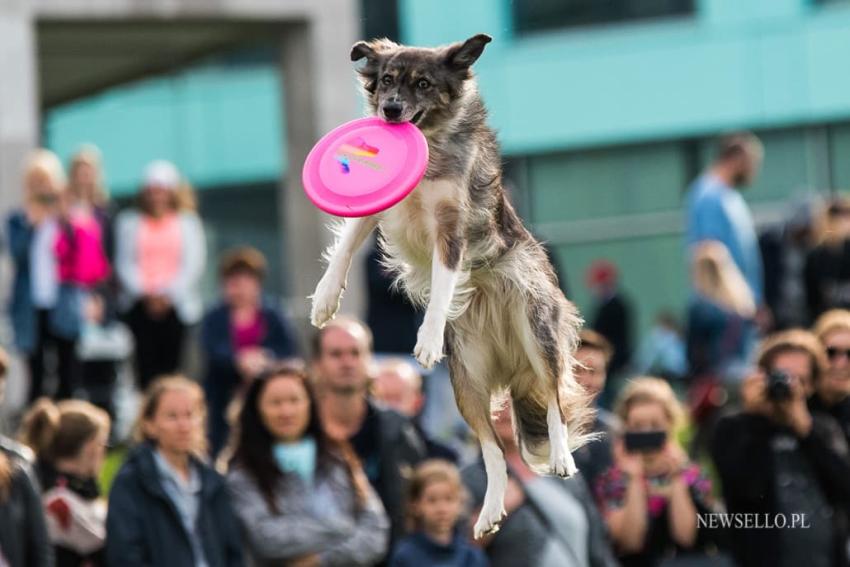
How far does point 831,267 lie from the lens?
1672cm

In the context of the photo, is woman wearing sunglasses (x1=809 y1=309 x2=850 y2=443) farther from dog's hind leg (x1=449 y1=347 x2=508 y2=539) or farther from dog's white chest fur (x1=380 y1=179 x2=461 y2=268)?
dog's white chest fur (x1=380 y1=179 x2=461 y2=268)

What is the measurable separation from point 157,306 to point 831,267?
18.9 ft

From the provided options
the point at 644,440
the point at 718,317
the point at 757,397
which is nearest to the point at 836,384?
the point at 757,397

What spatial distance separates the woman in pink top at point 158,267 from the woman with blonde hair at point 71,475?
449 cm

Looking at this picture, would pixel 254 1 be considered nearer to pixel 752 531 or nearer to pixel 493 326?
pixel 752 531

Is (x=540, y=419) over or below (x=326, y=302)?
below

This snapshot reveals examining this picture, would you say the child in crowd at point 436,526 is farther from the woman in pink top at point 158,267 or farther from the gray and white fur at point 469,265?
the woman in pink top at point 158,267

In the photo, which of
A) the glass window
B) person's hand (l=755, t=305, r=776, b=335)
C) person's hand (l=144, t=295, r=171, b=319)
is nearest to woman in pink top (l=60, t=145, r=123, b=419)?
person's hand (l=144, t=295, r=171, b=319)

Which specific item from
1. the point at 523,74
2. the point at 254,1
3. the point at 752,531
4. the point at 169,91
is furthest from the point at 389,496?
the point at 523,74

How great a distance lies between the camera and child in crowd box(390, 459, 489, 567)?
10.6 meters

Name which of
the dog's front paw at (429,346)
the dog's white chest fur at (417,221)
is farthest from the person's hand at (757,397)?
the dog's front paw at (429,346)

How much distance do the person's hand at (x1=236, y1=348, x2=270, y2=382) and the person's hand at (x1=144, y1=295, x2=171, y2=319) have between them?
7.88 feet

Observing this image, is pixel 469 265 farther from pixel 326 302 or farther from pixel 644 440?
pixel 644 440

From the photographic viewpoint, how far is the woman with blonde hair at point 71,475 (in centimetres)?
1095
